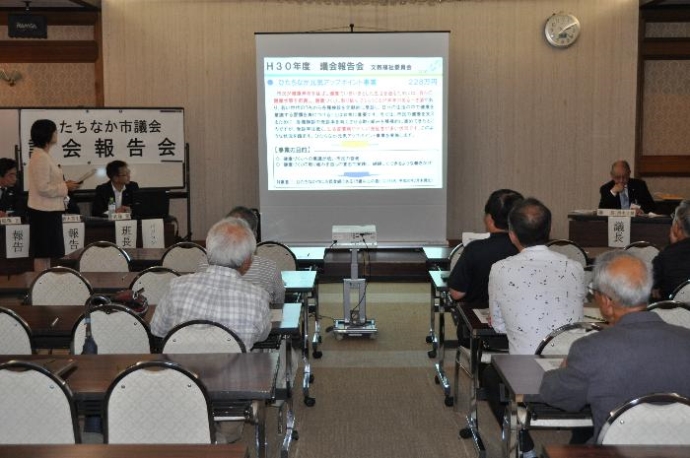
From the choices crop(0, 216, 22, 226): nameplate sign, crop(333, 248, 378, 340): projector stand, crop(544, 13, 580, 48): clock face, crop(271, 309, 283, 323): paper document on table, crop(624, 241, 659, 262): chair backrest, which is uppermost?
crop(544, 13, 580, 48): clock face

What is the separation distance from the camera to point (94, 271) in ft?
19.0

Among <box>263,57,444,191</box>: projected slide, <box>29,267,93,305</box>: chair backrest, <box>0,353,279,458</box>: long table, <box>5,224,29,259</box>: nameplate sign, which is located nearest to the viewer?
<box>0,353,279,458</box>: long table

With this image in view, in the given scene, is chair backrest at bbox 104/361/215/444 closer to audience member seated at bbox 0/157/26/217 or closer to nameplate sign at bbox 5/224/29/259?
nameplate sign at bbox 5/224/29/259

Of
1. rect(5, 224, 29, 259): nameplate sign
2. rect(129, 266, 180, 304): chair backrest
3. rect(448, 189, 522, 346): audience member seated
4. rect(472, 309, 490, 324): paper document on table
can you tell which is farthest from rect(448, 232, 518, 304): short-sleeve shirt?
rect(5, 224, 29, 259): nameplate sign

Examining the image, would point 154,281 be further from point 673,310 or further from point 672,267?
point 672,267

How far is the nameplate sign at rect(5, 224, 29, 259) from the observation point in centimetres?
725

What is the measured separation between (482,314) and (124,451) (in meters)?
2.24

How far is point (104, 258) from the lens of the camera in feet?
19.0

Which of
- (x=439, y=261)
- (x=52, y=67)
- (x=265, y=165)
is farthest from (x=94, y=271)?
(x=52, y=67)

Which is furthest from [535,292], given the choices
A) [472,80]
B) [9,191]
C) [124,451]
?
A: [472,80]

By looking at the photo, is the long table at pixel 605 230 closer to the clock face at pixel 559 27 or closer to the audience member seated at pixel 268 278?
the clock face at pixel 559 27

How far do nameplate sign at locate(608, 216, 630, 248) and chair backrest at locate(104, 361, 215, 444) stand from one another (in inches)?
222

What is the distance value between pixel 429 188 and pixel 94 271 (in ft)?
14.9

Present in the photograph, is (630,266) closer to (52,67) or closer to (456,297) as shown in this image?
Answer: (456,297)
